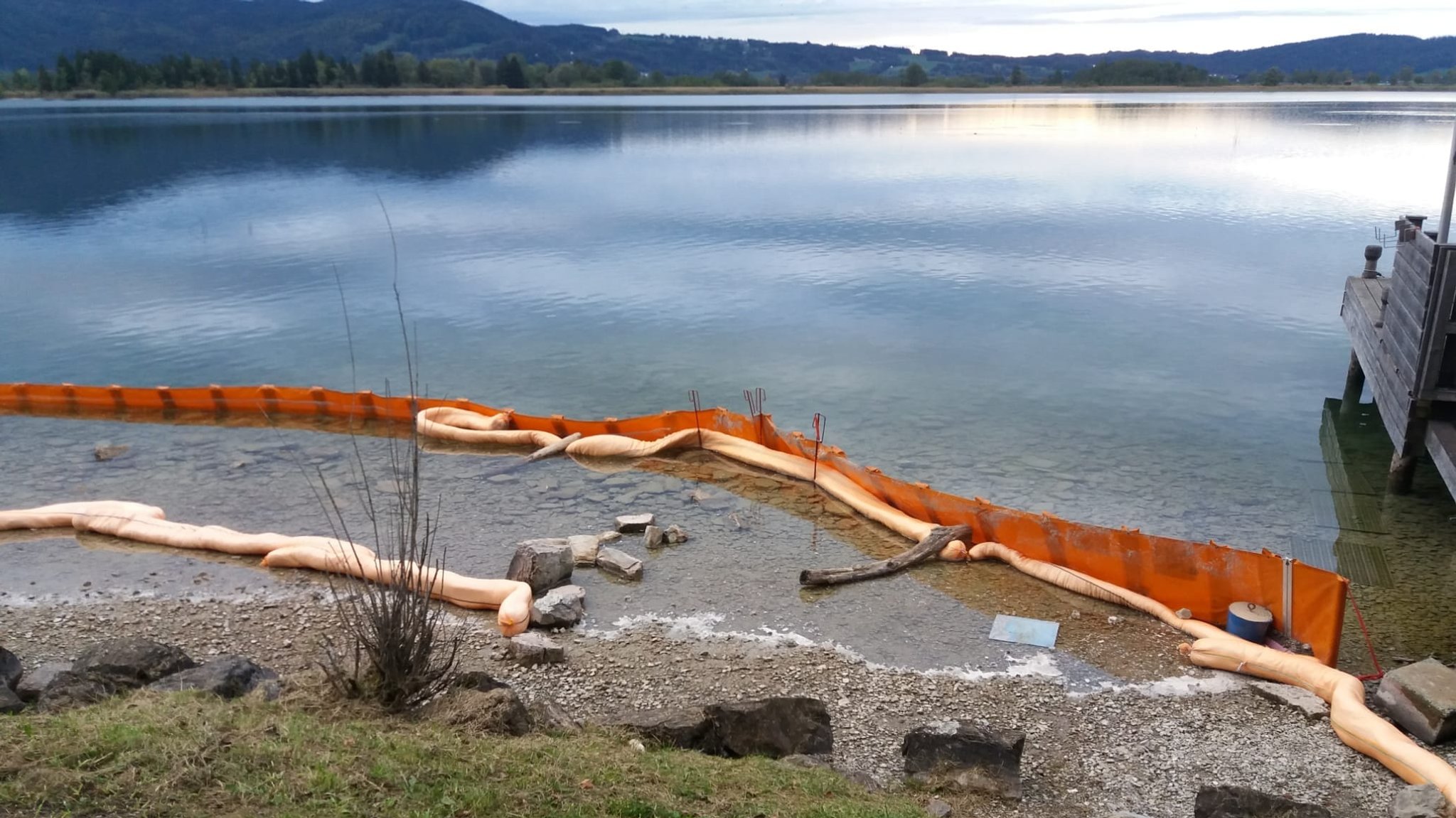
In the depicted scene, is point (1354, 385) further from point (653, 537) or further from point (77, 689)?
point (77, 689)

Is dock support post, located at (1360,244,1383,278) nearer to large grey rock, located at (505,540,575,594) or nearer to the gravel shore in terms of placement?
the gravel shore

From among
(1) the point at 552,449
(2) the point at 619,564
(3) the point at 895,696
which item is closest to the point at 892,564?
(3) the point at 895,696

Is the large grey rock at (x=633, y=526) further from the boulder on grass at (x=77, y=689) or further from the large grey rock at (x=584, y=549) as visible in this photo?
the boulder on grass at (x=77, y=689)

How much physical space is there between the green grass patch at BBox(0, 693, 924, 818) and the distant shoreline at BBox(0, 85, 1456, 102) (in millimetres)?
133129

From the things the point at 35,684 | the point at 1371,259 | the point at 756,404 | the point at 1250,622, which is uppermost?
the point at 1371,259

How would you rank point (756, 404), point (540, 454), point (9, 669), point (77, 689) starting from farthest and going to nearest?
point (756, 404)
point (540, 454)
point (9, 669)
point (77, 689)

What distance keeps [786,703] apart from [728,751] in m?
0.45

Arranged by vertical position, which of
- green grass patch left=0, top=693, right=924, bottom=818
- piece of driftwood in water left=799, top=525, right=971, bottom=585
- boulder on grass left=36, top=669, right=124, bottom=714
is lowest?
piece of driftwood in water left=799, top=525, right=971, bottom=585

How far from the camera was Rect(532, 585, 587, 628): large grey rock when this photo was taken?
27.6 ft

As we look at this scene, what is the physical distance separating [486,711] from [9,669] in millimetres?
3335

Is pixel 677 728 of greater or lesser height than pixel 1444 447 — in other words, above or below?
below

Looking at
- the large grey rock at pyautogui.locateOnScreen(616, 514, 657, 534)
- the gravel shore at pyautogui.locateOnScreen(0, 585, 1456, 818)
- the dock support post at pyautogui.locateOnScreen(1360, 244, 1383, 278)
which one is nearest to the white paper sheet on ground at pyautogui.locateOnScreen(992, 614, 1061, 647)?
the gravel shore at pyautogui.locateOnScreen(0, 585, 1456, 818)

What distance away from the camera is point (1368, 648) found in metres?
8.00

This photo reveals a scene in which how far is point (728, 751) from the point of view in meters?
6.07
